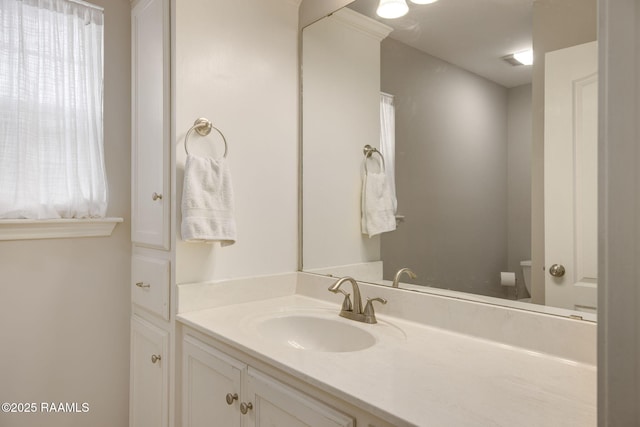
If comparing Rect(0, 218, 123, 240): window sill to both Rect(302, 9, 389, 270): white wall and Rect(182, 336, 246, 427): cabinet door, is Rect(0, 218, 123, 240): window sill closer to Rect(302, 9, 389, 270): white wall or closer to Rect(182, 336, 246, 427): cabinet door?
Rect(182, 336, 246, 427): cabinet door

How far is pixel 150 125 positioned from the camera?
1.61 m

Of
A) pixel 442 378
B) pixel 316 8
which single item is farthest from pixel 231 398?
pixel 316 8

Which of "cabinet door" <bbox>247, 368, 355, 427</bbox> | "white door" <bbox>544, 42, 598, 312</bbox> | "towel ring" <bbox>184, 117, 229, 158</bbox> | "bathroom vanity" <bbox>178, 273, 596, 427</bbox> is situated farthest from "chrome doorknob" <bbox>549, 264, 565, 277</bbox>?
"towel ring" <bbox>184, 117, 229, 158</bbox>

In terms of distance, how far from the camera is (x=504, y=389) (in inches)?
33.2

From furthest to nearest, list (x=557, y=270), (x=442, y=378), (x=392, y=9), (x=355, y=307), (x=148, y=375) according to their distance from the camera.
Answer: (x=148, y=375), (x=392, y=9), (x=355, y=307), (x=557, y=270), (x=442, y=378)

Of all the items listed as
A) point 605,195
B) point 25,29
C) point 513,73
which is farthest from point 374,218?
point 25,29

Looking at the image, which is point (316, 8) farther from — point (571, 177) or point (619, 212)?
point (619, 212)

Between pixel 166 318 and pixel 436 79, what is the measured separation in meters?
1.33

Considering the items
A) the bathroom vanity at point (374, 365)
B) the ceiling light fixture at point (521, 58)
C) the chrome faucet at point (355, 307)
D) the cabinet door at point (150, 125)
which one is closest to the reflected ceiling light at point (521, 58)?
the ceiling light fixture at point (521, 58)

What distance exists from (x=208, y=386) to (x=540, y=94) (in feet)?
4.44

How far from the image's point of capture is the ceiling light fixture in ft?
3.80

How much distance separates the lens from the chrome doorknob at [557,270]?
1.10m

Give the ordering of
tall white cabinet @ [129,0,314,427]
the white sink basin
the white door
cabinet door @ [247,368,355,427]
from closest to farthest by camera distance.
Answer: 1. cabinet door @ [247,368,355,427]
2. the white door
3. the white sink basin
4. tall white cabinet @ [129,0,314,427]

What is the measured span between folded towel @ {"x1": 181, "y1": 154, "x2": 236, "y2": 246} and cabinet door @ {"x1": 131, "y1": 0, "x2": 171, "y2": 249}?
0.12 metres
